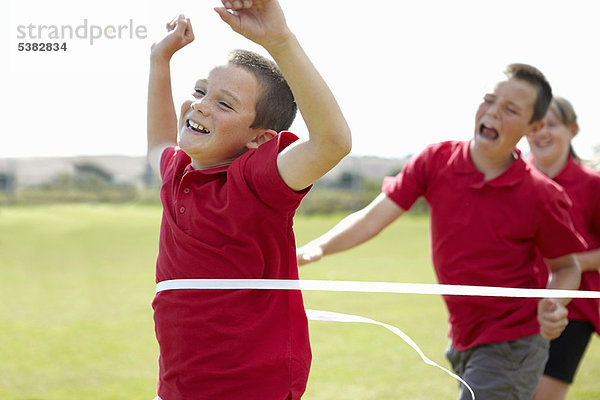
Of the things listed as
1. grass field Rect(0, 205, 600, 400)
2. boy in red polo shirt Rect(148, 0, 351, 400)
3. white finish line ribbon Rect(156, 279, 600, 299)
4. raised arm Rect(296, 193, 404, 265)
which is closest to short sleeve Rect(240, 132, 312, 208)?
boy in red polo shirt Rect(148, 0, 351, 400)

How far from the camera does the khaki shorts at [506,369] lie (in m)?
3.40

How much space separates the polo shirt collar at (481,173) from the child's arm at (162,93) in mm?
1468

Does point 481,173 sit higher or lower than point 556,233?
higher

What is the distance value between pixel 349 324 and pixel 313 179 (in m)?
8.09

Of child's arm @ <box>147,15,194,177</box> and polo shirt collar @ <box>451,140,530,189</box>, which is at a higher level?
child's arm @ <box>147,15,194,177</box>

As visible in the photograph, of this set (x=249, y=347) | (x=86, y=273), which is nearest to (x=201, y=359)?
(x=249, y=347)

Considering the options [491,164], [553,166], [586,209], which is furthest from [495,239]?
[553,166]

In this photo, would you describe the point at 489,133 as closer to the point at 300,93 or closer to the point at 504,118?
the point at 504,118

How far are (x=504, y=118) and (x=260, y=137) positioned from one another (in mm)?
1687

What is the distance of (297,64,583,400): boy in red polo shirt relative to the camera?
3.45m

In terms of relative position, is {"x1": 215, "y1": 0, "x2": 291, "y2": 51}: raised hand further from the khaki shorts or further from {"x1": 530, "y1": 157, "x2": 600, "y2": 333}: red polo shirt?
{"x1": 530, "y1": 157, "x2": 600, "y2": 333}: red polo shirt

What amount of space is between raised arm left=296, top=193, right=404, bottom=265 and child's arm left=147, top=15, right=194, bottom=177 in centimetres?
81

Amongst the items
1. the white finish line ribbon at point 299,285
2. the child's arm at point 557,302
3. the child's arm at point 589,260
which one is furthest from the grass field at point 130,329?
the white finish line ribbon at point 299,285

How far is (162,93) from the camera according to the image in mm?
2971
